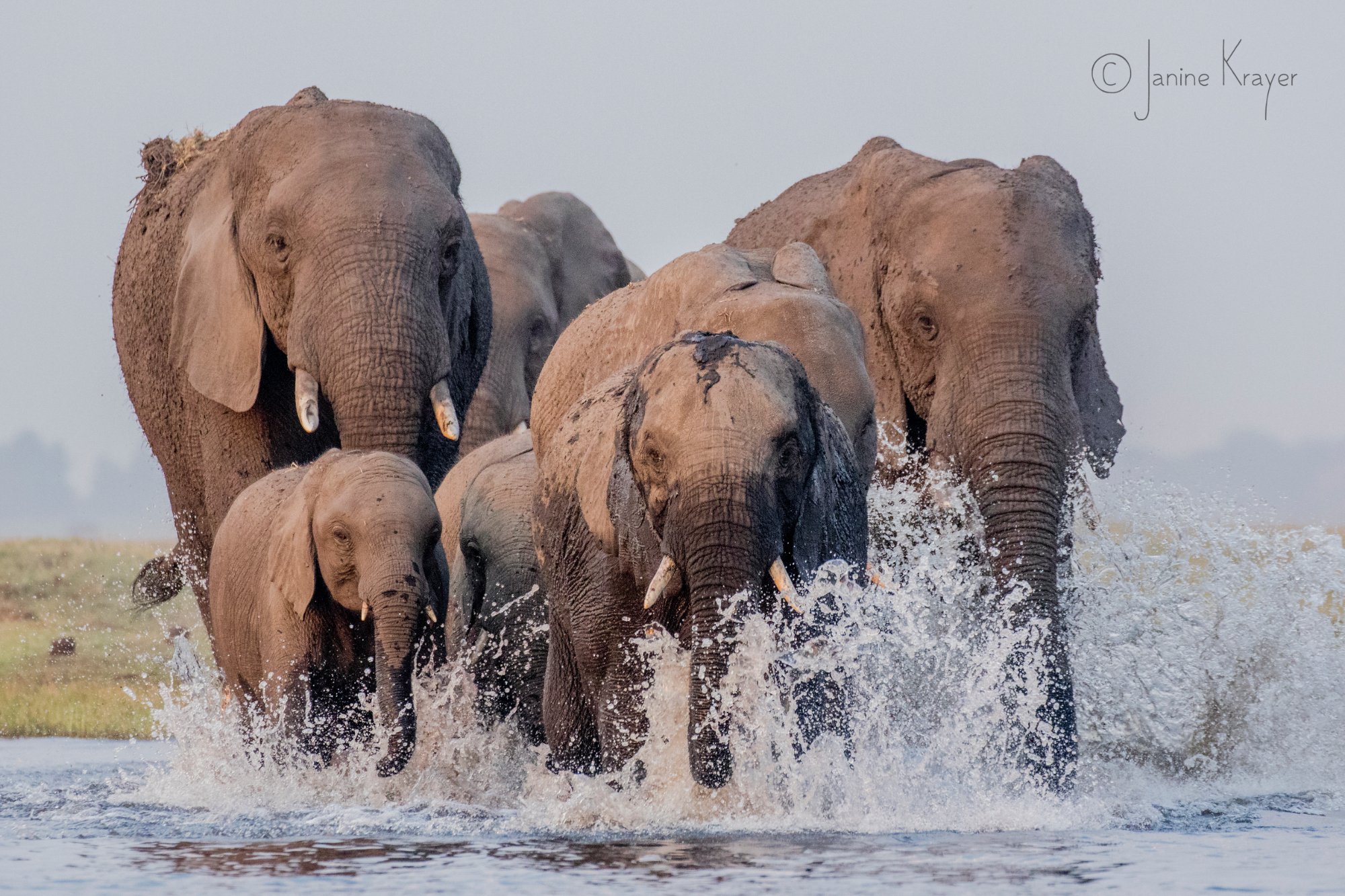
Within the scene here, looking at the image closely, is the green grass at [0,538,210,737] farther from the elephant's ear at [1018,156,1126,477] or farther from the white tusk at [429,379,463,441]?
the elephant's ear at [1018,156,1126,477]

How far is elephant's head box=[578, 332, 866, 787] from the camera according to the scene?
7402 mm

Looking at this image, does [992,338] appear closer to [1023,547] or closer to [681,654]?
[1023,547]

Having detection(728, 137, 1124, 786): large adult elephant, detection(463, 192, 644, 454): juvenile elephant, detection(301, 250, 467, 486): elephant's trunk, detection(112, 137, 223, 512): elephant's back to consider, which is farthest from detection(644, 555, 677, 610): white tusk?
detection(463, 192, 644, 454): juvenile elephant

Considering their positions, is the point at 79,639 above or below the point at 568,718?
above

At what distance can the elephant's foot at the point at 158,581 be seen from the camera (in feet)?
44.0

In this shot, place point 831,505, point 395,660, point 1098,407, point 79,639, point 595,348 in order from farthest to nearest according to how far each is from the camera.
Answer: point 79,639, point 1098,407, point 595,348, point 395,660, point 831,505

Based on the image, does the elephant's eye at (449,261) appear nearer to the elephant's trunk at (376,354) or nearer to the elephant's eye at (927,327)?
the elephant's trunk at (376,354)

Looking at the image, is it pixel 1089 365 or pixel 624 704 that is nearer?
pixel 624 704

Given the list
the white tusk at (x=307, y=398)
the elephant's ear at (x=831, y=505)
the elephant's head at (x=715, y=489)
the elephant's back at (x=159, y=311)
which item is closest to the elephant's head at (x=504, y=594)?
the white tusk at (x=307, y=398)

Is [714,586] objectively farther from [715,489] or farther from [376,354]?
[376,354]

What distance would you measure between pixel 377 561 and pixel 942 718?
2.19 meters

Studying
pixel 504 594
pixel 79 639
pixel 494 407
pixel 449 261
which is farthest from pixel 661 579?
pixel 79 639

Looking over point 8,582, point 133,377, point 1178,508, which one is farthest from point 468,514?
point 8,582

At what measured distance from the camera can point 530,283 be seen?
1648cm
